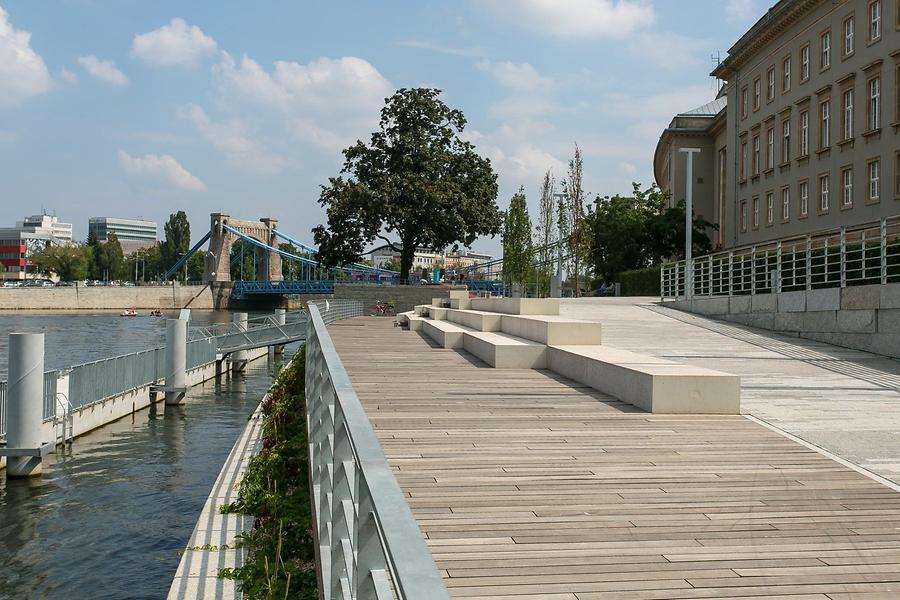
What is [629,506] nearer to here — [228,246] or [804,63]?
[804,63]

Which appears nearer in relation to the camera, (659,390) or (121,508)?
(659,390)

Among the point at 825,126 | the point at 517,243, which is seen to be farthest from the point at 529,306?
the point at 825,126

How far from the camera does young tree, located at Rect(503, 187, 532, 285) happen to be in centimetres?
4109

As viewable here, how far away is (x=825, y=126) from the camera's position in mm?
40969

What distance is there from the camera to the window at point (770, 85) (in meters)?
46.9

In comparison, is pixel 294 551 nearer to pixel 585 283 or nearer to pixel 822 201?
pixel 822 201

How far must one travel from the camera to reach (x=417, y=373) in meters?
12.5

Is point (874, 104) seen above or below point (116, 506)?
above

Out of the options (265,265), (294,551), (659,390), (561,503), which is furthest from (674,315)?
(265,265)

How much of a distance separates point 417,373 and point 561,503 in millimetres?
6947

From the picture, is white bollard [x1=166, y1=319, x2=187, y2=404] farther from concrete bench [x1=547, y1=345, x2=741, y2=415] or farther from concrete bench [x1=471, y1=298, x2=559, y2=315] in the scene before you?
concrete bench [x1=547, y1=345, x2=741, y2=415]

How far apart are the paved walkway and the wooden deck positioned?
0.52 meters

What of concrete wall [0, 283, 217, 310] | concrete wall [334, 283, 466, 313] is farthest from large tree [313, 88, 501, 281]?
concrete wall [0, 283, 217, 310]

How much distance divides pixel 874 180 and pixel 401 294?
24.4 meters
